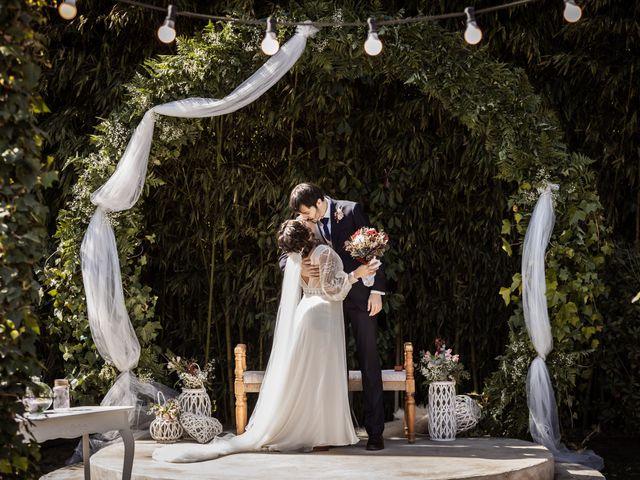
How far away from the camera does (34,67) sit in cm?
310

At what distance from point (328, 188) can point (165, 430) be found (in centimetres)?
256

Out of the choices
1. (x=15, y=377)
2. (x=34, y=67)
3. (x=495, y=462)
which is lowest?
(x=495, y=462)

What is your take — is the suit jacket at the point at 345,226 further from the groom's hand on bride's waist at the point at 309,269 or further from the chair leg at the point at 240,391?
the chair leg at the point at 240,391

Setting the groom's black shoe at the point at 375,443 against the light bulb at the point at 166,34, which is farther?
the groom's black shoe at the point at 375,443

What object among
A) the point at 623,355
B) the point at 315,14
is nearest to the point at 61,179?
the point at 315,14

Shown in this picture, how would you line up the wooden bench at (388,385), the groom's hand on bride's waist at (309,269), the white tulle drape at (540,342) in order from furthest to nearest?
the wooden bench at (388,385), the white tulle drape at (540,342), the groom's hand on bride's waist at (309,269)

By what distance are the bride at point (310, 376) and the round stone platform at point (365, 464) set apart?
120 millimetres

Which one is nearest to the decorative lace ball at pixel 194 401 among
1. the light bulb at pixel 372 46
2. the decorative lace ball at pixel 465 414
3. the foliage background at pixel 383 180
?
the foliage background at pixel 383 180

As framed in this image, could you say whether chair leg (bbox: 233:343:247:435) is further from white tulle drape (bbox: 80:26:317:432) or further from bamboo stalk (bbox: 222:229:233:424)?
bamboo stalk (bbox: 222:229:233:424)

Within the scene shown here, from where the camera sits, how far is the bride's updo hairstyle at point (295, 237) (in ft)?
17.2

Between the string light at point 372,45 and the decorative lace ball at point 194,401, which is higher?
the string light at point 372,45

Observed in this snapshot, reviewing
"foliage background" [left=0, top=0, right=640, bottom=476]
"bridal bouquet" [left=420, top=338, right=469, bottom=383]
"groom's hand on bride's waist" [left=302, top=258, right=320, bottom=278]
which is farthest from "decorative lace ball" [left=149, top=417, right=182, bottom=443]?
"bridal bouquet" [left=420, top=338, right=469, bottom=383]

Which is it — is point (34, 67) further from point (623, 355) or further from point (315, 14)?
point (623, 355)

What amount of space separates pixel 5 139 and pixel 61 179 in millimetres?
4558
